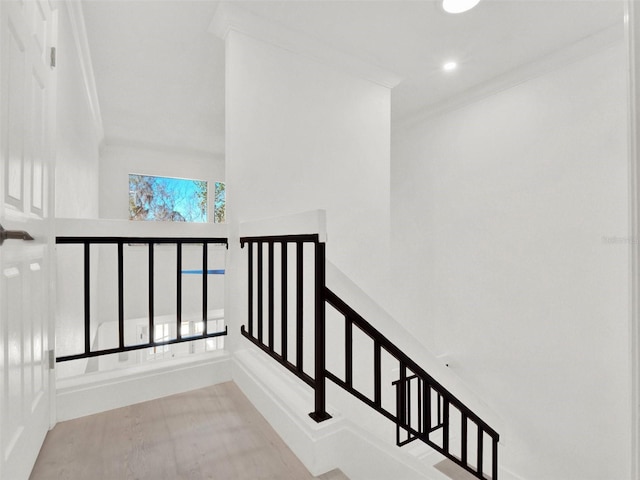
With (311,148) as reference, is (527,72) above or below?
above

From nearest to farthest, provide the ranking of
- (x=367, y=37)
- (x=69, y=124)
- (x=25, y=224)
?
(x=25, y=224) → (x=69, y=124) → (x=367, y=37)

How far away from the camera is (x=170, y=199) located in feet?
17.2

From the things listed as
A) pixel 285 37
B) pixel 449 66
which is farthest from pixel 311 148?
pixel 449 66

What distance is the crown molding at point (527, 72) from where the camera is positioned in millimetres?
2340

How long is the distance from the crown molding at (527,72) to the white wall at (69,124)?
10.7 ft

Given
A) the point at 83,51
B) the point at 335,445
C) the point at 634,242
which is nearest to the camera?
the point at 634,242

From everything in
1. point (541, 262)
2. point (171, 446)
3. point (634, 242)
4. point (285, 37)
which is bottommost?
point (171, 446)

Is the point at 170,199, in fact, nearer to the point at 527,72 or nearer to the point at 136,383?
the point at 136,383

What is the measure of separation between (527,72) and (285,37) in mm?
2135

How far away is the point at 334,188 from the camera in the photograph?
260 centimetres

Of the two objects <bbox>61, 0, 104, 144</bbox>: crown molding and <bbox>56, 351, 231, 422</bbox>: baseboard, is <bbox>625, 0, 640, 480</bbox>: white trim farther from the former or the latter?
<bbox>61, 0, 104, 144</bbox>: crown molding

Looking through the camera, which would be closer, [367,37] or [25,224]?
[25,224]

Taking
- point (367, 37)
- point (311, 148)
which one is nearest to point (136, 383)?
point (311, 148)

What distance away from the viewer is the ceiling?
2088mm
